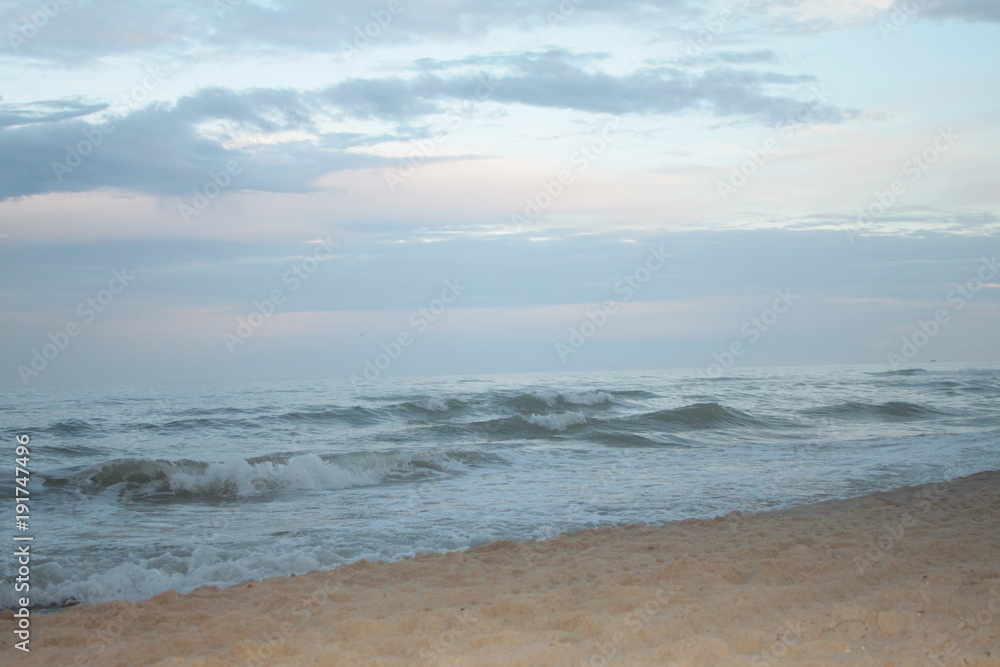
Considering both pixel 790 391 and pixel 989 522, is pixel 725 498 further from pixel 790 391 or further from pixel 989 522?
pixel 790 391

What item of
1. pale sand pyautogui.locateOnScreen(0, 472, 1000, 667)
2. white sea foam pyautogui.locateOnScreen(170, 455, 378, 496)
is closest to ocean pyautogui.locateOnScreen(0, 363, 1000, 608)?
white sea foam pyautogui.locateOnScreen(170, 455, 378, 496)

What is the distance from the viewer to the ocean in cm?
801

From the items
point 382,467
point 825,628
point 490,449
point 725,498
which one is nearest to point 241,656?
point 825,628

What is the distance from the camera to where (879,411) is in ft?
87.8

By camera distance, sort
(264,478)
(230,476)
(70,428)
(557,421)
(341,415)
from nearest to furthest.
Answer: (230,476), (264,478), (70,428), (557,421), (341,415)

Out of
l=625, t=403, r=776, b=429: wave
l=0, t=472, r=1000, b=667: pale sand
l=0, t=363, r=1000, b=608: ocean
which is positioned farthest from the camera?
l=625, t=403, r=776, b=429: wave

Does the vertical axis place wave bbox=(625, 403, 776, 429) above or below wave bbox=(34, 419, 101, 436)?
below

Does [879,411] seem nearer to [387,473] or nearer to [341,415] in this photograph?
[341,415]

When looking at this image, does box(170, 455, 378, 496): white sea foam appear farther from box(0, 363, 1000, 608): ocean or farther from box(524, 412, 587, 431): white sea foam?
box(524, 412, 587, 431): white sea foam

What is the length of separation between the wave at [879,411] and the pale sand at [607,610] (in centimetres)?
2016

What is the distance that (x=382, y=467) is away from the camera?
47.9 feet

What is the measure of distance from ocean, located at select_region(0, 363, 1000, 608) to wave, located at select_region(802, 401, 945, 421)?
0.13 meters

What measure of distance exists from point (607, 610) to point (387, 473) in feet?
32.5

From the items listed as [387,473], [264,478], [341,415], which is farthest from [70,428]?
[387,473]
